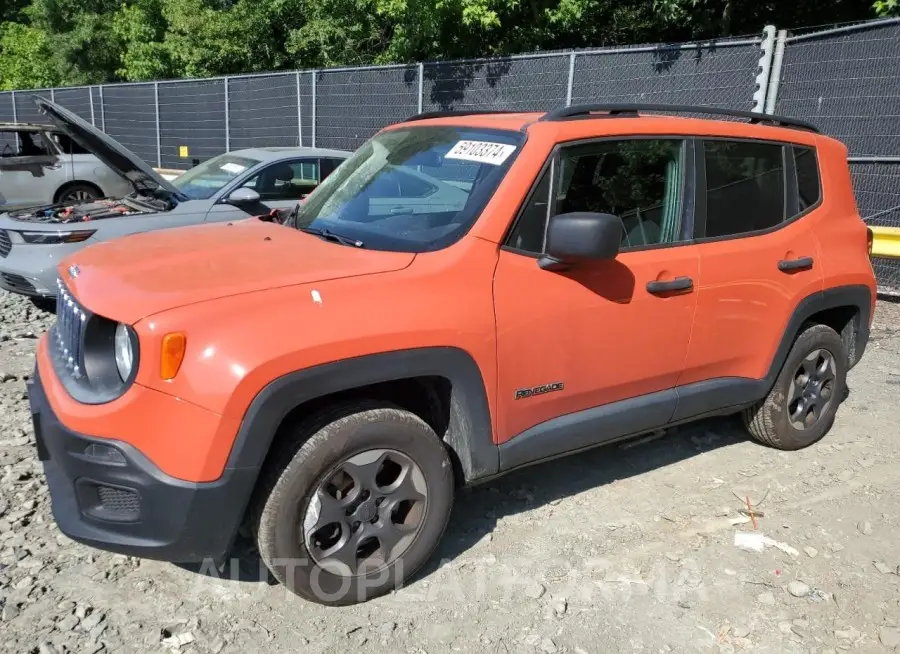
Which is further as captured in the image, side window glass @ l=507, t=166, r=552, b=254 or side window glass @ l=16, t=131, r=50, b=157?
side window glass @ l=16, t=131, r=50, b=157

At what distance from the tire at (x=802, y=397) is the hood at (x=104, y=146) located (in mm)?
4910

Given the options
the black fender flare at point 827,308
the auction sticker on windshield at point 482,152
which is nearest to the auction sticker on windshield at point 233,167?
the auction sticker on windshield at point 482,152

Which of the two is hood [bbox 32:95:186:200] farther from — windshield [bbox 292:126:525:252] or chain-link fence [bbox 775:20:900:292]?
chain-link fence [bbox 775:20:900:292]

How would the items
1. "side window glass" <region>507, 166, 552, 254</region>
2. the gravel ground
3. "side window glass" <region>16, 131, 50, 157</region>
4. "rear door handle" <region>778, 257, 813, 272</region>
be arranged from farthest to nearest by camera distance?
"side window glass" <region>16, 131, 50, 157</region> → "rear door handle" <region>778, 257, 813, 272</region> → "side window glass" <region>507, 166, 552, 254</region> → the gravel ground

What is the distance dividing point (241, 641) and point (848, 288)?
366cm

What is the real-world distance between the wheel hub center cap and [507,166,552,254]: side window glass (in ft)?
3.74

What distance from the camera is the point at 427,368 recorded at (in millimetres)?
2701

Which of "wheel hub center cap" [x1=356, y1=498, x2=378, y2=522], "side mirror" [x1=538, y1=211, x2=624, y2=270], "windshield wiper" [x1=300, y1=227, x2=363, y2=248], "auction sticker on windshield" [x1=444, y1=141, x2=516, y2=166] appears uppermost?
"auction sticker on windshield" [x1=444, y1=141, x2=516, y2=166]

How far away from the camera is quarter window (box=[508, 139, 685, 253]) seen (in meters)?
3.05

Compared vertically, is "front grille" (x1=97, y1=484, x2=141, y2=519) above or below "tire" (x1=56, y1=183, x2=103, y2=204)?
above

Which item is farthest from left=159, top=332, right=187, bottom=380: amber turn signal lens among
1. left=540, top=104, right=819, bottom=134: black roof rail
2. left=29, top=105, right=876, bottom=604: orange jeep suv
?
left=540, top=104, right=819, bottom=134: black roof rail

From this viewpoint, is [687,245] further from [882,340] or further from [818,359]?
[882,340]

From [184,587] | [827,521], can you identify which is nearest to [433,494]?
[184,587]

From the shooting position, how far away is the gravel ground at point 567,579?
2691 mm
